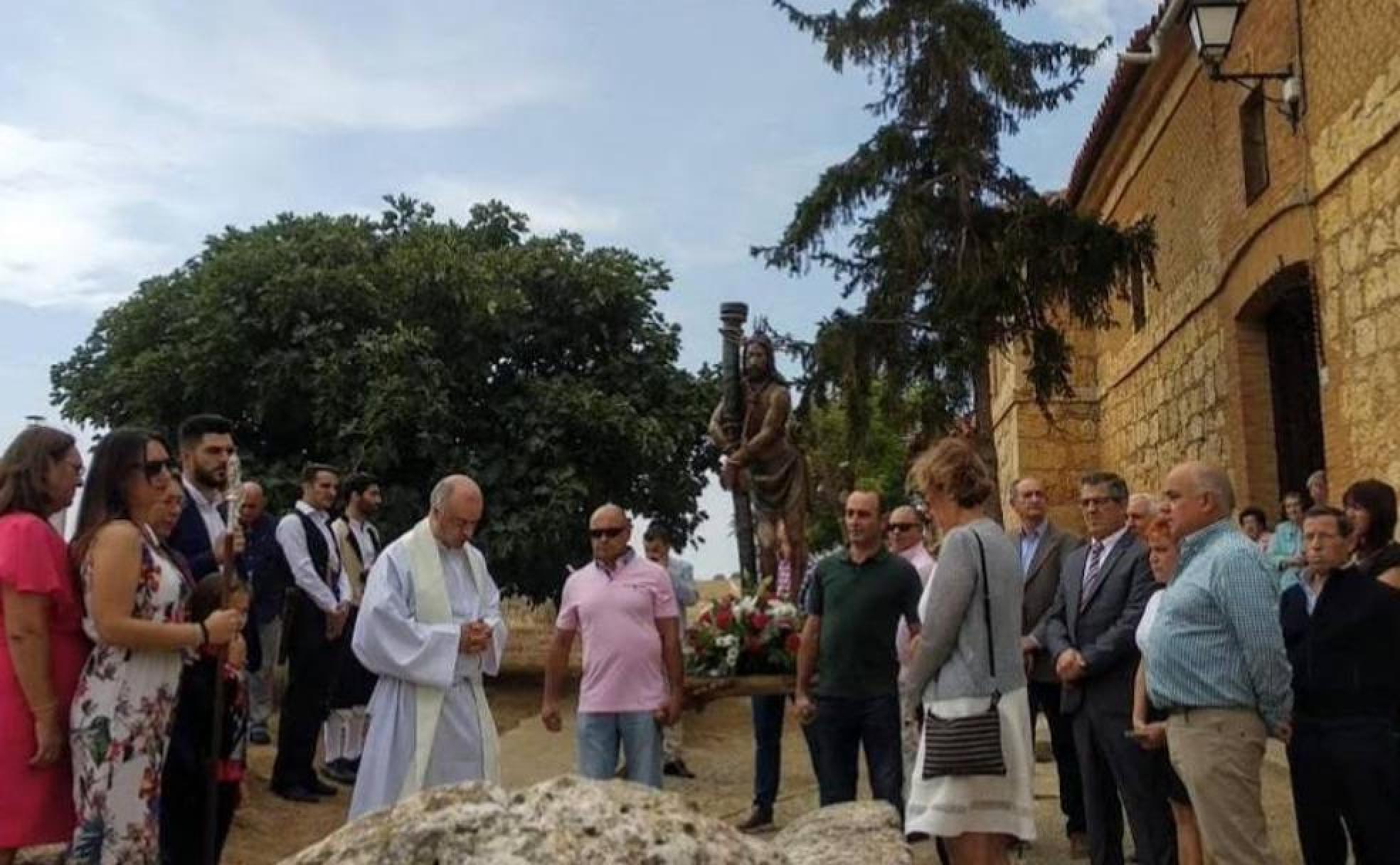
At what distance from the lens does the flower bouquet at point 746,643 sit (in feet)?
25.7

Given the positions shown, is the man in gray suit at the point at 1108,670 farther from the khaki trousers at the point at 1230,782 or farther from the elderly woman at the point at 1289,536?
the elderly woman at the point at 1289,536

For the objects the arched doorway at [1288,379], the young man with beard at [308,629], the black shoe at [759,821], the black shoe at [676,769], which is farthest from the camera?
the arched doorway at [1288,379]

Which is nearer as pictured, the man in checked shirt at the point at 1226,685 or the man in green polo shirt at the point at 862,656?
the man in checked shirt at the point at 1226,685

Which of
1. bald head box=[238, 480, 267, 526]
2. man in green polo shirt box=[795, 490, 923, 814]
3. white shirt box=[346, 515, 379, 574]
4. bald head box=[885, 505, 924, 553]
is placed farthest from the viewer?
white shirt box=[346, 515, 379, 574]

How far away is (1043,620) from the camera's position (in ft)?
21.8

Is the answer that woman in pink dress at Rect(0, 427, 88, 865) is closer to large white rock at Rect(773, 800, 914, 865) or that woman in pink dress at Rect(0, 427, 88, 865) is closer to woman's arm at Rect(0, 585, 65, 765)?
woman's arm at Rect(0, 585, 65, 765)

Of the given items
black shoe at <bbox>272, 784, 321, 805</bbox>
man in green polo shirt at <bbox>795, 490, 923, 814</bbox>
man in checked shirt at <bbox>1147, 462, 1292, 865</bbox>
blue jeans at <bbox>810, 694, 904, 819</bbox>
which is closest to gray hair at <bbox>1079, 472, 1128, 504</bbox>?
man in green polo shirt at <bbox>795, 490, 923, 814</bbox>

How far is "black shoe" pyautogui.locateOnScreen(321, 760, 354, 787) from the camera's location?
30.2ft

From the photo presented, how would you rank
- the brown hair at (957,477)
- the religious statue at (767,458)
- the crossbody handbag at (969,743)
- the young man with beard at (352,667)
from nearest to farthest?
the crossbody handbag at (969,743) < the brown hair at (957,477) < the young man with beard at (352,667) < the religious statue at (767,458)

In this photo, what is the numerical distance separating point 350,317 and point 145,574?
10764mm

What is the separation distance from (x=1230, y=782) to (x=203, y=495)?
13.1 ft

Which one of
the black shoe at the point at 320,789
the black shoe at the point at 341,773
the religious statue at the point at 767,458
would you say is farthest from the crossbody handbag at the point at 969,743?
the black shoe at the point at 341,773

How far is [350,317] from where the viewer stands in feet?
47.8

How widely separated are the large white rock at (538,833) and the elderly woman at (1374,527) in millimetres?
4185
